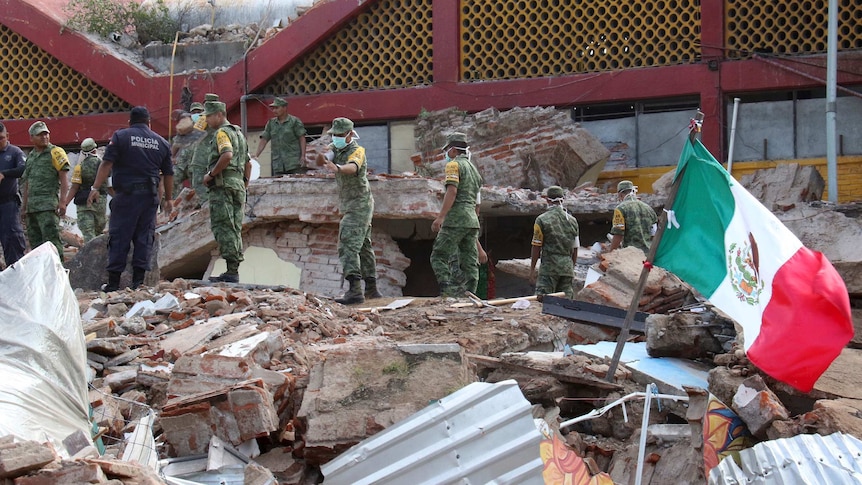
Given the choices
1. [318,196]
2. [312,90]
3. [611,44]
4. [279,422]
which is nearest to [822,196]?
[611,44]

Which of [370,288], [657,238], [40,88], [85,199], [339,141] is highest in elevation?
[40,88]

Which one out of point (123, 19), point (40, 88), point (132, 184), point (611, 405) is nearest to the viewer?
point (611, 405)

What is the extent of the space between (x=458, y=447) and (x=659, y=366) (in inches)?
89.2

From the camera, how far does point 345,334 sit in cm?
748

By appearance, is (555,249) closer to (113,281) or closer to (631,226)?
(631,226)

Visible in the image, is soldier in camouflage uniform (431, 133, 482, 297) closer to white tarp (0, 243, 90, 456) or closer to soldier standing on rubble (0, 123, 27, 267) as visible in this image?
soldier standing on rubble (0, 123, 27, 267)

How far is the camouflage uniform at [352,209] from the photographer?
9531 millimetres

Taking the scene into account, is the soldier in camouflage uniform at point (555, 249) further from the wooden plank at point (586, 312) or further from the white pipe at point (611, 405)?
the white pipe at point (611, 405)

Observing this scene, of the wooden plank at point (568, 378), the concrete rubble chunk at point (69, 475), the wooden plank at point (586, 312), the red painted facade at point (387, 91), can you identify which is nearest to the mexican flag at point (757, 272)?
the wooden plank at point (568, 378)

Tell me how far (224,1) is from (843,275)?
1634 cm

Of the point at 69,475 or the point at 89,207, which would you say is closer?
the point at 69,475

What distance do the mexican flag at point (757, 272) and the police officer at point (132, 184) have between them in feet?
17.0

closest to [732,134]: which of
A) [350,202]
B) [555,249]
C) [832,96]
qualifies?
[832,96]

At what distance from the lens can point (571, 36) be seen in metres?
16.1
